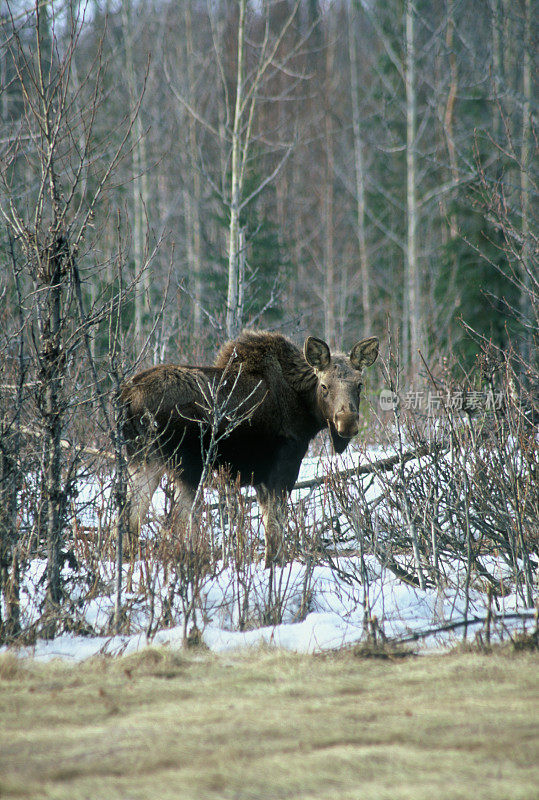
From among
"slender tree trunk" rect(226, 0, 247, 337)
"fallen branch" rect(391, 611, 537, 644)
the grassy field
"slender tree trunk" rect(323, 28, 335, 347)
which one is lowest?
the grassy field

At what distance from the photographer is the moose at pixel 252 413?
6.55 m

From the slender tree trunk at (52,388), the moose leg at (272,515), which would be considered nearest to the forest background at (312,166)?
the moose leg at (272,515)

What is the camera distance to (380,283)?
108 ft

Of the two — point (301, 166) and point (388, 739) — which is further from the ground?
point (301, 166)

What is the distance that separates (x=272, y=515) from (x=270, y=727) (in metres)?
3.64

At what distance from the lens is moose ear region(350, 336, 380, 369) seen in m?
7.51

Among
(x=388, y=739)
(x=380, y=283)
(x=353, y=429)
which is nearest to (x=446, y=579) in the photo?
(x=353, y=429)

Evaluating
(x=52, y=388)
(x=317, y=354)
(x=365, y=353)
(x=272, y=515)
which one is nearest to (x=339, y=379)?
(x=317, y=354)

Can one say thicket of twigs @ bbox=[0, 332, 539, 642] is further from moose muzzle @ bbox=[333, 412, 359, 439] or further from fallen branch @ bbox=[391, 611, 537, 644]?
moose muzzle @ bbox=[333, 412, 359, 439]

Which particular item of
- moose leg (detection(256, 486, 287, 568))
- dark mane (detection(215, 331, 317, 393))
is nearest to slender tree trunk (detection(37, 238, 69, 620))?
moose leg (detection(256, 486, 287, 568))

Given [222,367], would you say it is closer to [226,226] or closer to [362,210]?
[226,226]

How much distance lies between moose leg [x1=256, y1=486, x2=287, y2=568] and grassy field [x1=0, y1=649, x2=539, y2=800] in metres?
1.88

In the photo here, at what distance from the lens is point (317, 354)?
7363mm

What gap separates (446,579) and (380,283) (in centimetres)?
2800
